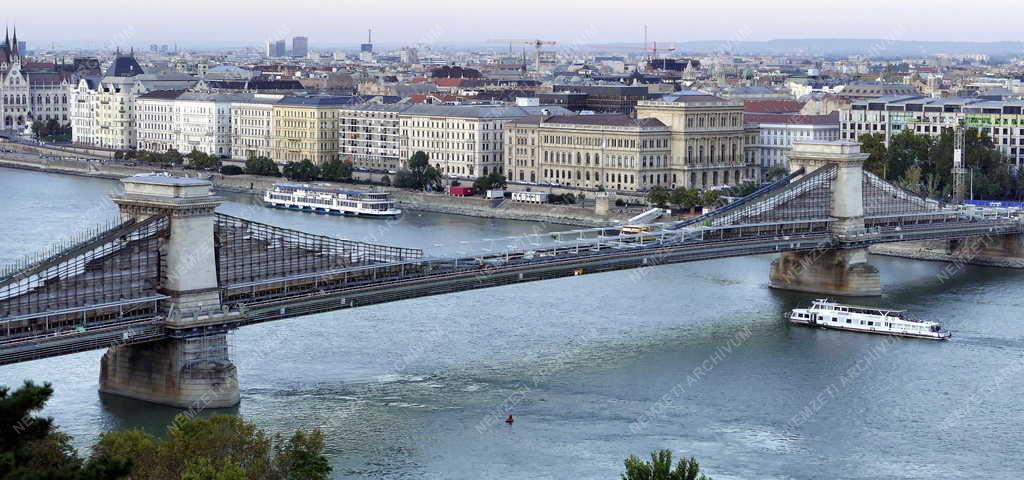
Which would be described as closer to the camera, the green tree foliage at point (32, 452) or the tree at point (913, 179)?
the green tree foliage at point (32, 452)

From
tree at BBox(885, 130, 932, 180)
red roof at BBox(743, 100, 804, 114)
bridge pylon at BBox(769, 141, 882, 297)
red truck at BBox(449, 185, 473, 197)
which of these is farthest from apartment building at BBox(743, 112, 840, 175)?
bridge pylon at BBox(769, 141, 882, 297)

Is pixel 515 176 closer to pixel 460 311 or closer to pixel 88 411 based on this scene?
pixel 460 311

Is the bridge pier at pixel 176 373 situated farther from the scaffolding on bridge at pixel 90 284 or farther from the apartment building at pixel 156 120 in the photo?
the apartment building at pixel 156 120

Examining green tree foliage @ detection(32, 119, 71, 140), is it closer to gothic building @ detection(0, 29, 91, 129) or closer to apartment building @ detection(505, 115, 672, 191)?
gothic building @ detection(0, 29, 91, 129)

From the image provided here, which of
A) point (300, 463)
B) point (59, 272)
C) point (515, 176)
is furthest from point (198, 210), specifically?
point (515, 176)

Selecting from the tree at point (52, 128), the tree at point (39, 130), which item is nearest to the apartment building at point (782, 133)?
the tree at point (52, 128)

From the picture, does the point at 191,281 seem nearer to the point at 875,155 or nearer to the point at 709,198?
the point at 709,198
